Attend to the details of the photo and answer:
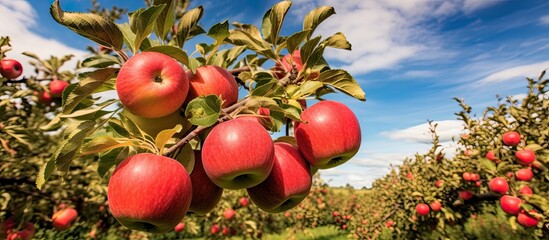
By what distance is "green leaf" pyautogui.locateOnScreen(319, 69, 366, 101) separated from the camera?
103cm

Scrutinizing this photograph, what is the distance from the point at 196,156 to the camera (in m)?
1.06

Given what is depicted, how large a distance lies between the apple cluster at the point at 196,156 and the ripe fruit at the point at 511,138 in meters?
4.12

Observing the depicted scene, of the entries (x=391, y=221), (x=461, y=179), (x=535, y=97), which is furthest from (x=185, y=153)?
(x=391, y=221)

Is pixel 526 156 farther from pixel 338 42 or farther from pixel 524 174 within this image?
pixel 338 42

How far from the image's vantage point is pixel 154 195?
847 millimetres

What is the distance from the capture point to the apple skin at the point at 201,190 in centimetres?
101

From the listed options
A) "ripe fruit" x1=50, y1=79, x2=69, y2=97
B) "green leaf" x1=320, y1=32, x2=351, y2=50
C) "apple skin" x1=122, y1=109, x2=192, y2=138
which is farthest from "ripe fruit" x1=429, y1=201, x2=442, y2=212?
"ripe fruit" x1=50, y1=79, x2=69, y2=97

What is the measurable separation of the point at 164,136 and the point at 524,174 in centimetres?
460

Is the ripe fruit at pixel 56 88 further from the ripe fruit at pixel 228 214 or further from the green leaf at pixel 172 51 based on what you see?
the ripe fruit at pixel 228 214

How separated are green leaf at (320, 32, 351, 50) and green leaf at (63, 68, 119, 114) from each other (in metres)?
0.73

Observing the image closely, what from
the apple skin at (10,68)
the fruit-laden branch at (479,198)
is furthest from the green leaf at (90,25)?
the fruit-laden branch at (479,198)

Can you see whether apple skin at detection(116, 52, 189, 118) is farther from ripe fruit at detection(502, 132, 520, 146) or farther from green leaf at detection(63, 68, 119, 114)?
ripe fruit at detection(502, 132, 520, 146)

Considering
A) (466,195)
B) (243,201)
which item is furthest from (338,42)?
(243,201)

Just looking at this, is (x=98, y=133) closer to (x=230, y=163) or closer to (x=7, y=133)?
(x=230, y=163)
